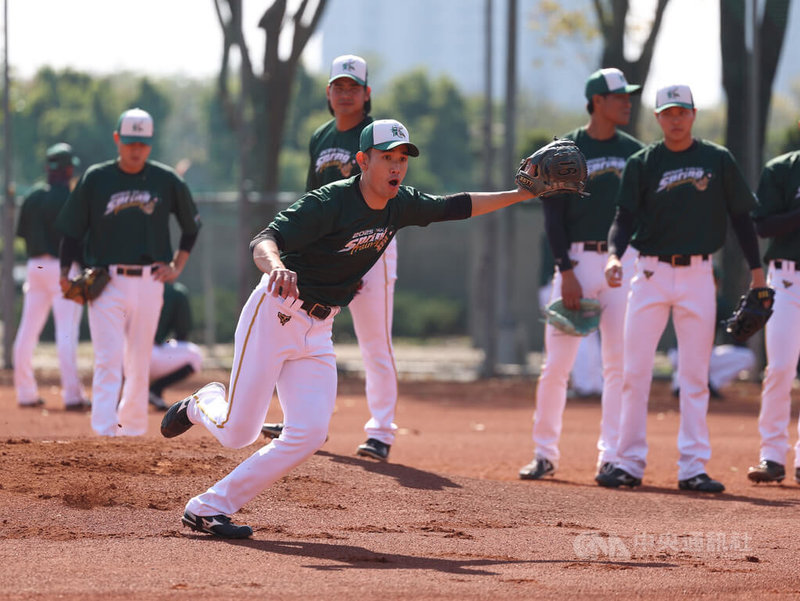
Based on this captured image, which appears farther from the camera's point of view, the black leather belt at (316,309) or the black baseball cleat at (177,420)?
the black baseball cleat at (177,420)

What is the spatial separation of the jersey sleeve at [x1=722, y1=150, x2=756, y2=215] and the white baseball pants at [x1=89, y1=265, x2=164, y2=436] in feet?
12.8

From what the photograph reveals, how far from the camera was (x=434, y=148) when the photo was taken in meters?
61.8

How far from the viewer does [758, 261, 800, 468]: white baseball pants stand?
321 inches

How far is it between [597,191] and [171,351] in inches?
206

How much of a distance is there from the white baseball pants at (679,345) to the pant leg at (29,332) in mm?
6481

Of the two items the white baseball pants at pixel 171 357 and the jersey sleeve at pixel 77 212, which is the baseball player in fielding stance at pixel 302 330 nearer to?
the jersey sleeve at pixel 77 212

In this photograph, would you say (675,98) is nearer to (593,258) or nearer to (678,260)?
(678,260)

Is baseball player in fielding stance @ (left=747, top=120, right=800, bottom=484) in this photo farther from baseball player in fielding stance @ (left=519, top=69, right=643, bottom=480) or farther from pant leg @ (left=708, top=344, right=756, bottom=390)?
pant leg @ (left=708, top=344, right=756, bottom=390)

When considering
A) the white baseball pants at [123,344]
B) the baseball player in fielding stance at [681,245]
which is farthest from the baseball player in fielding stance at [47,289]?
the baseball player in fielding stance at [681,245]

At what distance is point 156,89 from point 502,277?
47.1 meters

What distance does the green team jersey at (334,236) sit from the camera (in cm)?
570

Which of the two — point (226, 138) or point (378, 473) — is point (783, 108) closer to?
point (226, 138)

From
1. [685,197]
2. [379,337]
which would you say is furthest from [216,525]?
[685,197]

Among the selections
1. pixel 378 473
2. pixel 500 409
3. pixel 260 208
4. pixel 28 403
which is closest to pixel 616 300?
pixel 378 473
